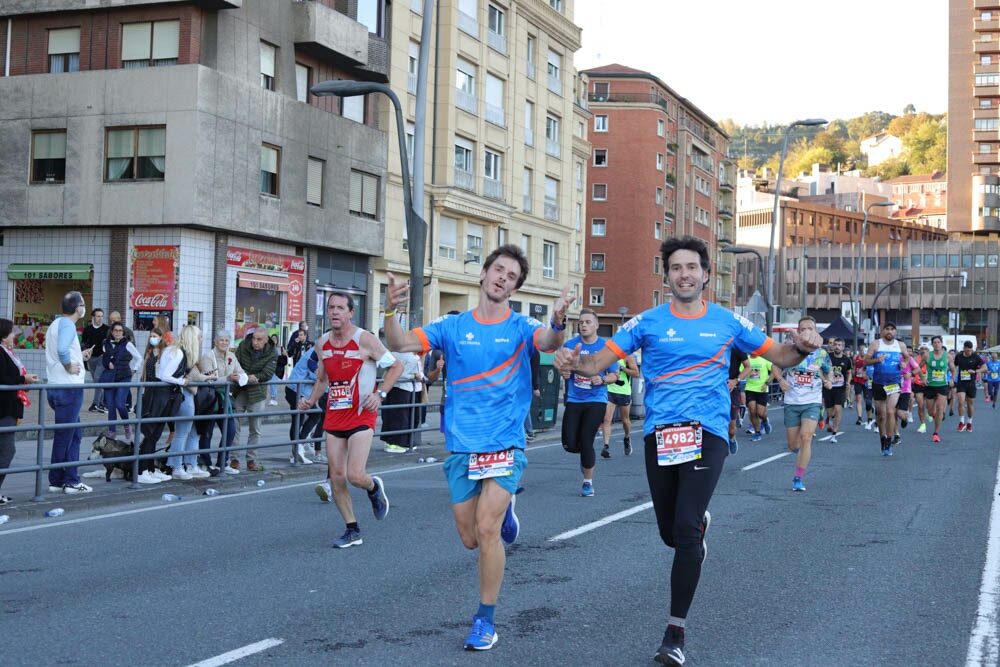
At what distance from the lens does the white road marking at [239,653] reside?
519 centimetres

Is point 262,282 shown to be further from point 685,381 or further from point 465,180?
point 685,381

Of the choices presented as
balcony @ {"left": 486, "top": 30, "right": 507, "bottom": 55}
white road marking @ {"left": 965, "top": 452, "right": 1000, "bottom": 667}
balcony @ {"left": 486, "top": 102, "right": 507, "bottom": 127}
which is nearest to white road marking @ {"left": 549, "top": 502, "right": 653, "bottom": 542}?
white road marking @ {"left": 965, "top": 452, "right": 1000, "bottom": 667}

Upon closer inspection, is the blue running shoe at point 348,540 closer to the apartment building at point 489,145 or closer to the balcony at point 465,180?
the apartment building at point 489,145

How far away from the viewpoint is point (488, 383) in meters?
5.76

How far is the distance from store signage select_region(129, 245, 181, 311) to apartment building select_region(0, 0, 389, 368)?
0.11 feet

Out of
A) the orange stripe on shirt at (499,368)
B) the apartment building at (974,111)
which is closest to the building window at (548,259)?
the orange stripe on shirt at (499,368)

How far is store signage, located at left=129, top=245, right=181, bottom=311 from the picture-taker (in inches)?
1089

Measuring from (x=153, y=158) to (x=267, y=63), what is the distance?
14.9 feet

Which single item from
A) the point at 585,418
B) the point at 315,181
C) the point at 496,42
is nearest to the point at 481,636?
the point at 585,418

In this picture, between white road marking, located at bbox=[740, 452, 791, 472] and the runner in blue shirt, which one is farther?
white road marking, located at bbox=[740, 452, 791, 472]

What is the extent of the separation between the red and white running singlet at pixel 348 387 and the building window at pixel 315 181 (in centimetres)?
2378

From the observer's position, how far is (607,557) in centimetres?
813

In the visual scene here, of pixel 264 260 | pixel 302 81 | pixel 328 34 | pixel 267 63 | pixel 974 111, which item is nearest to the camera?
pixel 267 63

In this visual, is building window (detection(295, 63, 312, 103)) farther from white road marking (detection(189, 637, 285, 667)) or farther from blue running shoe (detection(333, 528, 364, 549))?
white road marking (detection(189, 637, 285, 667))
